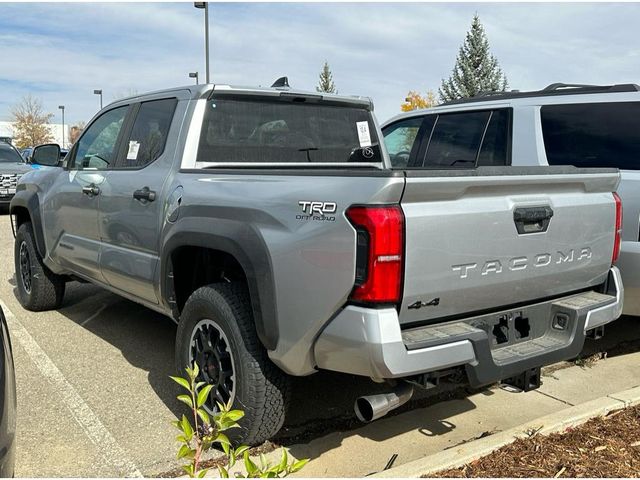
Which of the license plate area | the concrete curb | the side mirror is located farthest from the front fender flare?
the license plate area

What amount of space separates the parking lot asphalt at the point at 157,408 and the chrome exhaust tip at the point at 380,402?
0.41ft

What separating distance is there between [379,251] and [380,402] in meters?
0.70

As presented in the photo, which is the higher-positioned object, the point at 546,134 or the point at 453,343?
the point at 546,134

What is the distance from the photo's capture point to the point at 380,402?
2721mm

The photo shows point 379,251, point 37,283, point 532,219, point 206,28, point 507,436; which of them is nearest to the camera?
point 379,251

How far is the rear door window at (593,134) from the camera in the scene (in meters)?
4.57

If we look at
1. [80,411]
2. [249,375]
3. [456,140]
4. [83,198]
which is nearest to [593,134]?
[456,140]

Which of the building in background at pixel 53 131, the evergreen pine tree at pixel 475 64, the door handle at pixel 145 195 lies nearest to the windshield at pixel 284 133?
the door handle at pixel 145 195

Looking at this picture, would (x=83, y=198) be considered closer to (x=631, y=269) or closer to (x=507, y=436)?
(x=507, y=436)

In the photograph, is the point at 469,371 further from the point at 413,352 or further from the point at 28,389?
the point at 28,389

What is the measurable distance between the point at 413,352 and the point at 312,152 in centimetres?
222

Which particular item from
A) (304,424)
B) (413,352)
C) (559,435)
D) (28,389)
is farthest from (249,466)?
(28,389)

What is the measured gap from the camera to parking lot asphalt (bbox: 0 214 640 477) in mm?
3256

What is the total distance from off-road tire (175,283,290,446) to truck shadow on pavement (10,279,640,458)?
26 centimetres
